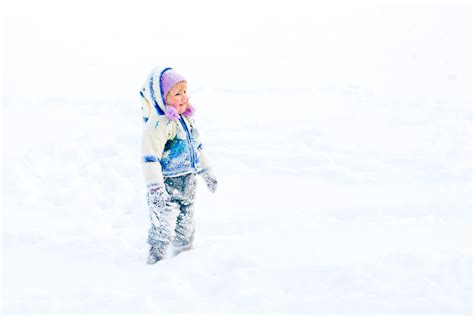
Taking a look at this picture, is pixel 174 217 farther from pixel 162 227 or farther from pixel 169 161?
pixel 169 161

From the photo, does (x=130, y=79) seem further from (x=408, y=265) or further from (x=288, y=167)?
(x=408, y=265)

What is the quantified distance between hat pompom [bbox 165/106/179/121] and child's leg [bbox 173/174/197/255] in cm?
50

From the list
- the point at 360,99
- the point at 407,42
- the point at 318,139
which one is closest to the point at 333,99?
the point at 360,99

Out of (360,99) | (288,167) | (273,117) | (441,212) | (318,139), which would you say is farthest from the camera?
(360,99)

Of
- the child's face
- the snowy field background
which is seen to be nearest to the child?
the child's face

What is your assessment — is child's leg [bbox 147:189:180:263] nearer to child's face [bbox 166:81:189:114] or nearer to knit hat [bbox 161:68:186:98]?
child's face [bbox 166:81:189:114]

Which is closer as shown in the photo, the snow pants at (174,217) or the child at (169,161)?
the child at (169,161)

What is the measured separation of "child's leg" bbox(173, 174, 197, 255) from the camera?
162 inches

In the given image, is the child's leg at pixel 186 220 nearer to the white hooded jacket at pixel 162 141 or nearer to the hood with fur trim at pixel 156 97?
the white hooded jacket at pixel 162 141

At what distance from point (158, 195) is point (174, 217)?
34cm

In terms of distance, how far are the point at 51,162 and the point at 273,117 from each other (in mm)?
3177

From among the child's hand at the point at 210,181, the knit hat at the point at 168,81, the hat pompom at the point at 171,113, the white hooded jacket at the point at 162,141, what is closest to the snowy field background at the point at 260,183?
the child's hand at the point at 210,181

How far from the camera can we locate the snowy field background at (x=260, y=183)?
356 centimetres

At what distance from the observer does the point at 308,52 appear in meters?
13.8
